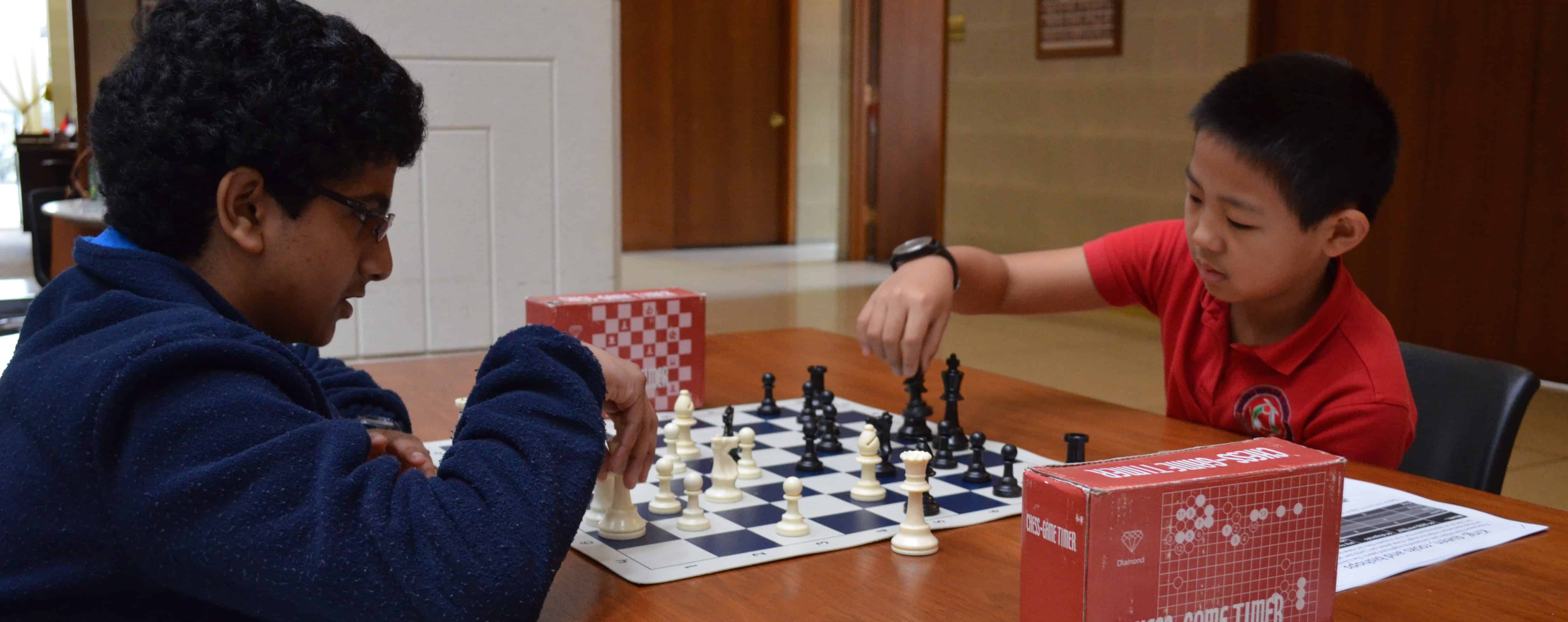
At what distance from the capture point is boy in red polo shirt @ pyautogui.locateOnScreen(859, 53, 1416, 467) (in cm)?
143

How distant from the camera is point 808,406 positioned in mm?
1561

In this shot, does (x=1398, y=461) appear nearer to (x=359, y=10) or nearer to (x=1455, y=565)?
(x=1455, y=565)

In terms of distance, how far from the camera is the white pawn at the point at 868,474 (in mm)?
1227

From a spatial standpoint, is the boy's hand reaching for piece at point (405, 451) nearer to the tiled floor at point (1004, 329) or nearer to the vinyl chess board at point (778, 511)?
the vinyl chess board at point (778, 511)

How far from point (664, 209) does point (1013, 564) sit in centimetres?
750

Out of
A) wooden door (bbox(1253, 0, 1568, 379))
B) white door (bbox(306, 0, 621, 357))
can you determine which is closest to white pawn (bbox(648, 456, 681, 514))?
white door (bbox(306, 0, 621, 357))

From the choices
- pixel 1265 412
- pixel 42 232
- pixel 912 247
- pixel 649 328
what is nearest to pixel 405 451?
pixel 649 328

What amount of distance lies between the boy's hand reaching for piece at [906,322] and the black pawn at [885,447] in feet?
0.36

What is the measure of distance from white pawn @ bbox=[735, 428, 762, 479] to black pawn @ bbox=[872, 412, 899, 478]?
126 millimetres

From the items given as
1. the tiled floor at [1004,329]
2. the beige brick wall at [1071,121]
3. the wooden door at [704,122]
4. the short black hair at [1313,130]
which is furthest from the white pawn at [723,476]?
the wooden door at [704,122]

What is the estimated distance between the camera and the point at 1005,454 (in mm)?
1256

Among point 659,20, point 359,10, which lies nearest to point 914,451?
point 359,10

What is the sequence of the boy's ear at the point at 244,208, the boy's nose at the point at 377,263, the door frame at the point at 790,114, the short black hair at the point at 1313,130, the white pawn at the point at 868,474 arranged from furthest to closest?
the door frame at the point at 790,114, the short black hair at the point at 1313,130, the white pawn at the point at 868,474, the boy's nose at the point at 377,263, the boy's ear at the point at 244,208

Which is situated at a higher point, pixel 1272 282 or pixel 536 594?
pixel 1272 282
